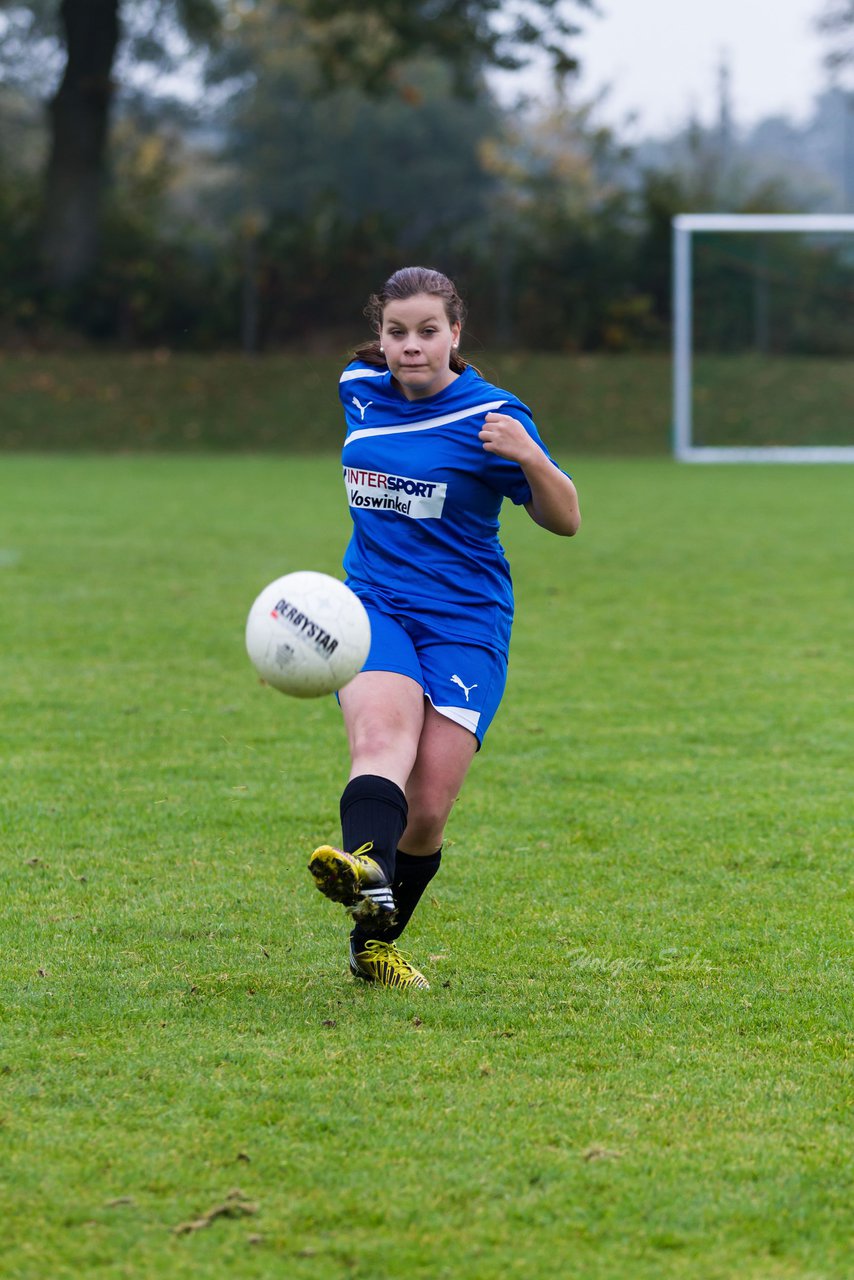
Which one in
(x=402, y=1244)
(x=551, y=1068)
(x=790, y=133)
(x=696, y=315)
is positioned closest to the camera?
(x=402, y=1244)

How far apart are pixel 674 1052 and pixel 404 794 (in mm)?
970

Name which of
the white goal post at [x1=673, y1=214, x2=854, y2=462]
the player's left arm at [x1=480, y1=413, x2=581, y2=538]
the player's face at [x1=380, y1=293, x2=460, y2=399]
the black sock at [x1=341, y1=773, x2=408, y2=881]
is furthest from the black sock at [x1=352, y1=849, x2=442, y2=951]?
the white goal post at [x1=673, y1=214, x2=854, y2=462]

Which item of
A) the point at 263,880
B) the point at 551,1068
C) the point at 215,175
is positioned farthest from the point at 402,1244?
the point at 215,175

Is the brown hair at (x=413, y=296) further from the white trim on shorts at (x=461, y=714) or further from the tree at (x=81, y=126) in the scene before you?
the tree at (x=81, y=126)

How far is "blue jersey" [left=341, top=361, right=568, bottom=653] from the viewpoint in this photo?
456cm

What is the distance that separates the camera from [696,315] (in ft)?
91.3

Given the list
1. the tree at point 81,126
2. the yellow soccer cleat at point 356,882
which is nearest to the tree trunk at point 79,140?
the tree at point 81,126

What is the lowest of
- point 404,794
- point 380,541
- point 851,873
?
point 851,873

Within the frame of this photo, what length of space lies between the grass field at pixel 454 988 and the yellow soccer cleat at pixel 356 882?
0.90 feet

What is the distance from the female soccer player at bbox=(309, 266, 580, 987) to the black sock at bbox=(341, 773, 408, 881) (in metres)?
0.03

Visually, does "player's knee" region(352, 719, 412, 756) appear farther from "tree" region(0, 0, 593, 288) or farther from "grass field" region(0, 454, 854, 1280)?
"tree" region(0, 0, 593, 288)

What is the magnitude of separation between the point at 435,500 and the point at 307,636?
2.14 ft

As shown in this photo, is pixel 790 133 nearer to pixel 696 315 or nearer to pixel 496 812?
pixel 696 315

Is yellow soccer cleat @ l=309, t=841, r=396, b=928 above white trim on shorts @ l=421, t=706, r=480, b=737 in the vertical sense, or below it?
below
